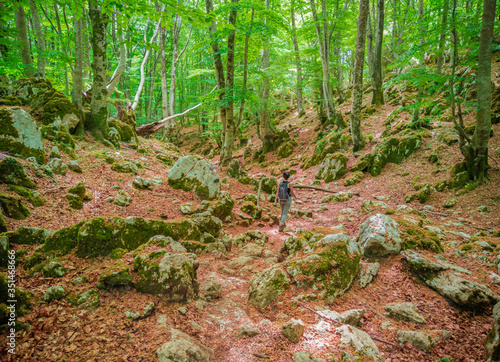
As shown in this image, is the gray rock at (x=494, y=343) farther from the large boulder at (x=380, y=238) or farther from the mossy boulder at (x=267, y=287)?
the mossy boulder at (x=267, y=287)

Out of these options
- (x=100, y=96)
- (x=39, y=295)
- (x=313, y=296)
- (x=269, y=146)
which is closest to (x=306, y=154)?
(x=269, y=146)

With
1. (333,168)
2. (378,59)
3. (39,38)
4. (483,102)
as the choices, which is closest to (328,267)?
(483,102)

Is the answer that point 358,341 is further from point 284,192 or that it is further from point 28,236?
point 284,192

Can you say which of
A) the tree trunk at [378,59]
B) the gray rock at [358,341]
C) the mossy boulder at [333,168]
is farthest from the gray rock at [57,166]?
the tree trunk at [378,59]

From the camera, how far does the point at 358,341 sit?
2.38 meters

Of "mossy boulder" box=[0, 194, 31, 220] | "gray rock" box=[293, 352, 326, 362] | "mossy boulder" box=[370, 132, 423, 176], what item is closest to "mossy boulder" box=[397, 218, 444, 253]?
"gray rock" box=[293, 352, 326, 362]

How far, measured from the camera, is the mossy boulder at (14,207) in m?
3.29

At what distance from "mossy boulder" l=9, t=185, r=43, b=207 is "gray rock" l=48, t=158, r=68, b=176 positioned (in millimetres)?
1212

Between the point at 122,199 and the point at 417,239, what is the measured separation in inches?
239

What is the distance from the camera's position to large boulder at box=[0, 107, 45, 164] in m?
4.55

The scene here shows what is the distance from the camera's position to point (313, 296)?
3141 millimetres

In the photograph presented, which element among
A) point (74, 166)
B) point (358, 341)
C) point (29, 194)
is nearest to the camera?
point (358, 341)

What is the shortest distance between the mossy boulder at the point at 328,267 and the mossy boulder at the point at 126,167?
540 cm

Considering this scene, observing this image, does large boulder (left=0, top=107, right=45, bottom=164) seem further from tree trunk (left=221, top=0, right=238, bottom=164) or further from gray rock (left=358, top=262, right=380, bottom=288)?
gray rock (left=358, top=262, right=380, bottom=288)
